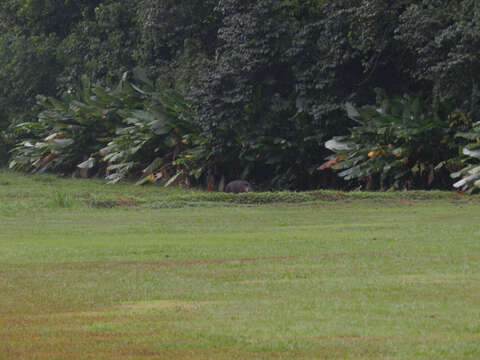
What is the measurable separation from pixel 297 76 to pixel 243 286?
18538mm

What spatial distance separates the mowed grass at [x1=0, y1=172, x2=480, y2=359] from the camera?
595cm

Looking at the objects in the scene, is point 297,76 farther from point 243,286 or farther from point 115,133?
point 243,286

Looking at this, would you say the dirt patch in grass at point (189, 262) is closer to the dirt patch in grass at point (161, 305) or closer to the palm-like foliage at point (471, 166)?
the dirt patch in grass at point (161, 305)

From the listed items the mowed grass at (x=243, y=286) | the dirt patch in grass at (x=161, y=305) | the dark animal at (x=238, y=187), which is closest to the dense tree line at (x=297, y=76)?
the dark animal at (x=238, y=187)

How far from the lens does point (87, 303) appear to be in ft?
25.6

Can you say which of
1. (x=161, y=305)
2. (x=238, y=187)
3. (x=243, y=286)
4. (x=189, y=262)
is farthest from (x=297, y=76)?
(x=161, y=305)

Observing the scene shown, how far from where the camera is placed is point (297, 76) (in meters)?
26.6

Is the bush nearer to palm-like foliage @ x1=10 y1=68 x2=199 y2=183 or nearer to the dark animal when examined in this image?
the dark animal

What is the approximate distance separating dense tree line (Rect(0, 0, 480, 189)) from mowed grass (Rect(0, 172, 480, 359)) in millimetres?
5791

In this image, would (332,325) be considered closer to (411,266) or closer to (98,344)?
(98,344)

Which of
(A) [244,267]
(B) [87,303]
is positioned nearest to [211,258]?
(A) [244,267]

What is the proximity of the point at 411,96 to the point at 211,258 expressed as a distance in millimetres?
Result: 15940

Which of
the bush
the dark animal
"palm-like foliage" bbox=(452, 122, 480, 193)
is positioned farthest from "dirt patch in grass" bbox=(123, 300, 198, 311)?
the dark animal

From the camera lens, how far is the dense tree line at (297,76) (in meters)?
22.9
